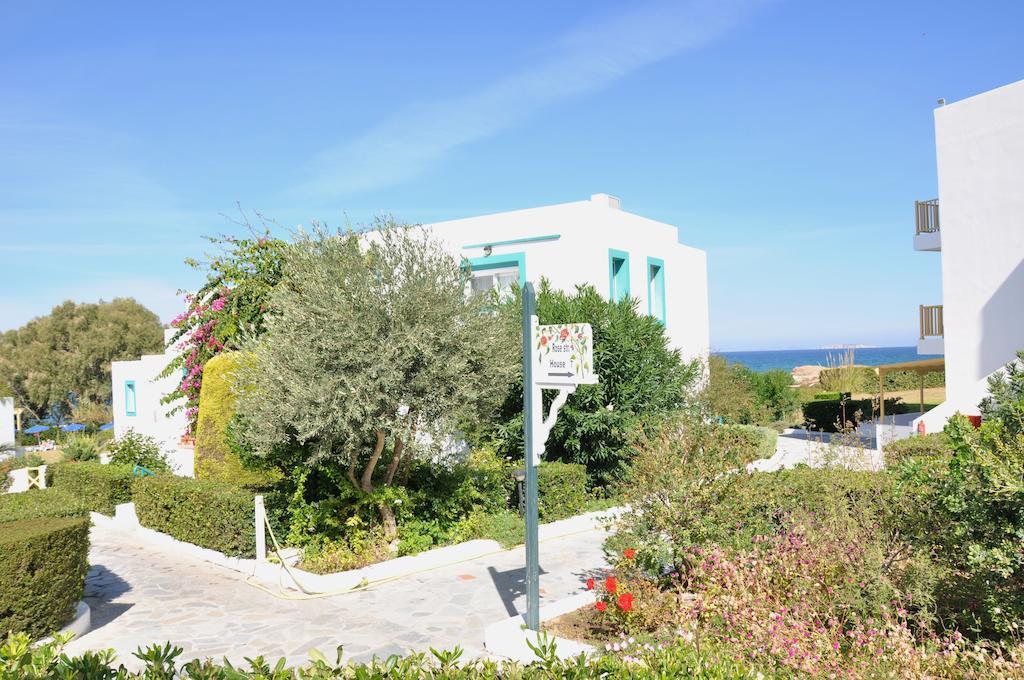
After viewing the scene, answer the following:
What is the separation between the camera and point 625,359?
14117 millimetres

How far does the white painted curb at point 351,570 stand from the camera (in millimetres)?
9484

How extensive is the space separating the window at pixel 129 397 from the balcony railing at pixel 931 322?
2363cm

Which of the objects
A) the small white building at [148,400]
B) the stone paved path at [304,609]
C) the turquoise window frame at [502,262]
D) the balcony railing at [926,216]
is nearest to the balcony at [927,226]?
the balcony railing at [926,216]

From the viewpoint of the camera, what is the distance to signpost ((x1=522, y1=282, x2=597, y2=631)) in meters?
7.17

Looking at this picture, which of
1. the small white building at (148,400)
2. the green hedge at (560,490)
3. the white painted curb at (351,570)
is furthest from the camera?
the small white building at (148,400)

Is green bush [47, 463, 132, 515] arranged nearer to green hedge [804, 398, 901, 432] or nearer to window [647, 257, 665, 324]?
window [647, 257, 665, 324]

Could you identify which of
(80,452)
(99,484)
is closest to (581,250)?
(99,484)

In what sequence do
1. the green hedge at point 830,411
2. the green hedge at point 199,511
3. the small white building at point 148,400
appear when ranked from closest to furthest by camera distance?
the green hedge at point 199,511 < the small white building at point 148,400 < the green hedge at point 830,411

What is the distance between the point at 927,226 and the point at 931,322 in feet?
9.29

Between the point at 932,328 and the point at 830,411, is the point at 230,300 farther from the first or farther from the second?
the point at 830,411

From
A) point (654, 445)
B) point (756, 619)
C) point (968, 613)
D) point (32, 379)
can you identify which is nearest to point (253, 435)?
point (654, 445)

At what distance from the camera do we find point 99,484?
1501 centimetres

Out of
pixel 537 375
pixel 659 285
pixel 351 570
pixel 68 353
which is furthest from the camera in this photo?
pixel 68 353

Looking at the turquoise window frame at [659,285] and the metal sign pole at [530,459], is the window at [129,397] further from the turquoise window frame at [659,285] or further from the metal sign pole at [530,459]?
the metal sign pole at [530,459]
